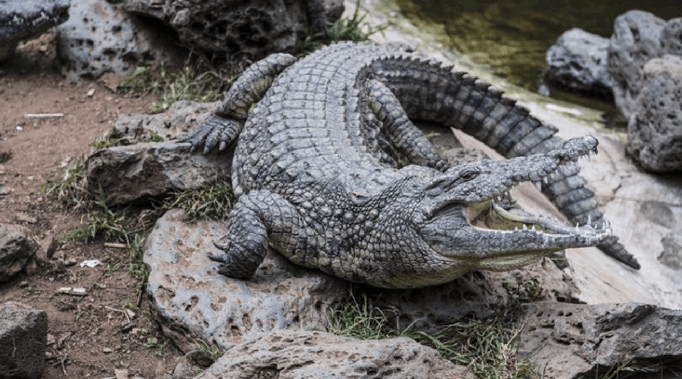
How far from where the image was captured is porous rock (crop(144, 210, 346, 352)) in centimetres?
410

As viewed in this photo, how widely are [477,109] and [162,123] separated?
2.29m

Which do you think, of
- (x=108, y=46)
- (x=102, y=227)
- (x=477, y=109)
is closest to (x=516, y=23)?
(x=477, y=109)

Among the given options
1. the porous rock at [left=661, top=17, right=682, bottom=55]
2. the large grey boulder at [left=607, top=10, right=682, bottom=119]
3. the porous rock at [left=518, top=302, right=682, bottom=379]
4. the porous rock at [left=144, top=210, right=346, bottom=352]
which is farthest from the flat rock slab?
the porous rock at [left=661, top=17, right=682, bottom=55]

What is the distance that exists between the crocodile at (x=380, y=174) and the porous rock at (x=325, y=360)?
2.35 feet

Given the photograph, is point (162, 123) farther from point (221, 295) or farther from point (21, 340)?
point (21, 340)

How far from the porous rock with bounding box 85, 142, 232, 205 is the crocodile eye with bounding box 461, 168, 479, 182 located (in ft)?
6.17

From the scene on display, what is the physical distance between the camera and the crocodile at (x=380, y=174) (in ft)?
12.8

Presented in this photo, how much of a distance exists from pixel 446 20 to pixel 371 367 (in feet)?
23.4

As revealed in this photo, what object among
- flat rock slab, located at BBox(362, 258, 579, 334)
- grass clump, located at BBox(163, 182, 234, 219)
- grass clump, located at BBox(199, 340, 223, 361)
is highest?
grass clump, located at BBox(163, 182, 234, 219)

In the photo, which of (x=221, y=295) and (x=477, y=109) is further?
(x=477, y=109)

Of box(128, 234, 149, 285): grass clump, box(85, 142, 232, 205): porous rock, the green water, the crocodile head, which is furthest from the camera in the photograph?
the green water

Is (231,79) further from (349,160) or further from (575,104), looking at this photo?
(575,104)

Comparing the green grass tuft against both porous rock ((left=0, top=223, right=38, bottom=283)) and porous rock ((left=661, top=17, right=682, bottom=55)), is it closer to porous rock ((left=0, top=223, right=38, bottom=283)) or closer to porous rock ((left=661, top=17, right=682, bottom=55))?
porous rock ((left=661, top=17, right=682, bottom=55))

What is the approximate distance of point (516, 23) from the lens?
32.3ft
